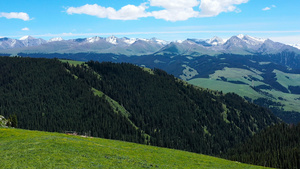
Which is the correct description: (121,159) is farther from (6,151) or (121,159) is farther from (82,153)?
(6,151)

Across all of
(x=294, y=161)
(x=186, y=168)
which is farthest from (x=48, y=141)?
(x=294, y=161)

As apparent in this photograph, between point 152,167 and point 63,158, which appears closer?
point 63,158

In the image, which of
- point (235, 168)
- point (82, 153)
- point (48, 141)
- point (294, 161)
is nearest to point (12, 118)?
point (48, 141)

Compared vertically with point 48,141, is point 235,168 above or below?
below

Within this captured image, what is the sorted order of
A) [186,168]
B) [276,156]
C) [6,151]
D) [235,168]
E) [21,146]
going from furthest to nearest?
[276,156]
[235,168]
[186,168]
[21,146]
[6,151]

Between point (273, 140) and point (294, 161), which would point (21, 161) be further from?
point (273, 140)

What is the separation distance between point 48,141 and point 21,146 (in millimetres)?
6392

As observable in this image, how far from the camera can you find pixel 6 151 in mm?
48031

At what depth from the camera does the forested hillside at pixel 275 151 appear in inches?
4734

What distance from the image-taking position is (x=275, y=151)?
144250 millimetres

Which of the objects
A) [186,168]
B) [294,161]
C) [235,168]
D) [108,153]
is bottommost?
[294,161]

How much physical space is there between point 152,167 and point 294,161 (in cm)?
10242

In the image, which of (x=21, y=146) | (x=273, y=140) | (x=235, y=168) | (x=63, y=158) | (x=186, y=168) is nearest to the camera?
(x=63, y=158)

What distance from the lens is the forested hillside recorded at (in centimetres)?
12025
